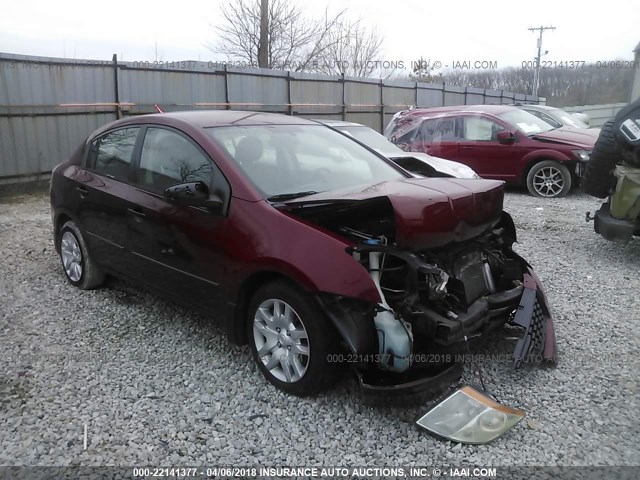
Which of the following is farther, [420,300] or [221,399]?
[221,399]

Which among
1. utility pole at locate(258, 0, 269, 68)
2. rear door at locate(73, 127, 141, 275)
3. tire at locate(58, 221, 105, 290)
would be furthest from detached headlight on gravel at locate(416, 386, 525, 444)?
utility pole at locate(258, 0, 269, 68)

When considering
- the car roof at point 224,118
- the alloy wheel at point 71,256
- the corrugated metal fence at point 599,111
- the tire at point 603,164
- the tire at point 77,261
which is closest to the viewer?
the car roof at point 224,118

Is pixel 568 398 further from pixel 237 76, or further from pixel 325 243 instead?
pixel 237 76

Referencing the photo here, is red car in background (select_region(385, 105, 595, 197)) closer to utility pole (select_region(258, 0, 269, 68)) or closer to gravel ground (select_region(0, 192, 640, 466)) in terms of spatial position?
gravel ground (select_region(0, 192, 640, 466))

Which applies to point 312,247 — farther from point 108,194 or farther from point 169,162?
point 108,194

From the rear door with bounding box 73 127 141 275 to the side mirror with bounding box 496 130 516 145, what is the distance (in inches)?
288

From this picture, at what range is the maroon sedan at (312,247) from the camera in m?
2.99

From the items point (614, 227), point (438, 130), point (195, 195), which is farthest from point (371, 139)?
point (195, 195)

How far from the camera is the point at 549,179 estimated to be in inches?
383

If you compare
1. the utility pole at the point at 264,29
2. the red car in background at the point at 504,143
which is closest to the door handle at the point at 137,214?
the red car in background at the point at 504,143

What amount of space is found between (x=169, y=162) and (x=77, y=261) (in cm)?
172

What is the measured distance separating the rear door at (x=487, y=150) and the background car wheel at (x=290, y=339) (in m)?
7.78

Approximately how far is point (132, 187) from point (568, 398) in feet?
10.8

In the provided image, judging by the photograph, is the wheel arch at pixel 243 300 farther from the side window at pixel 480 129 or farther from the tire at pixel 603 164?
the side window at pixel 480 129
